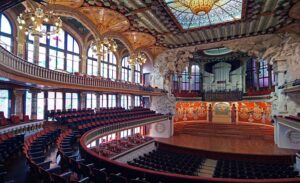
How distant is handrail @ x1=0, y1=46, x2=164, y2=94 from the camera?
621 cm

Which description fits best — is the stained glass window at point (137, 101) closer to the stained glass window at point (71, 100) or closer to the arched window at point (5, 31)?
the stained glass window at point (71, 100)

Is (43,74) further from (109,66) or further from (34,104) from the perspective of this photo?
(109,66)

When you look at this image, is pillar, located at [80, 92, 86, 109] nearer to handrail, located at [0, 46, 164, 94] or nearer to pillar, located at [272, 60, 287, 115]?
handrail, located at [0, 46, 164, 94]

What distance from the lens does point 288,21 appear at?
1427cm

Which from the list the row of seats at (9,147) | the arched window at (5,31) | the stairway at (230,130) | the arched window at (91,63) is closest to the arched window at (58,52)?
the arched window at (5,31)

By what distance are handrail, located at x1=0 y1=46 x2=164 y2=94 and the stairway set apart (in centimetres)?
931

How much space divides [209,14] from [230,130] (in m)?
12.7

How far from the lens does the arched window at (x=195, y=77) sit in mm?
27578

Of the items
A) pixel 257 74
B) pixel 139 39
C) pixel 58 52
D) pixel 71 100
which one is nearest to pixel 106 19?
pixel 58 52

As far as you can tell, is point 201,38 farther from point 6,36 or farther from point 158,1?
point 6,36

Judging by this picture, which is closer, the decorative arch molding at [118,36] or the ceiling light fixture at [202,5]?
the ceiling light fixture at [202,5]

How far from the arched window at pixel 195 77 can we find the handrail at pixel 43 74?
13758 mm

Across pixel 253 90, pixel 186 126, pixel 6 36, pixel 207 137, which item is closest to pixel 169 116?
pixel 186 126

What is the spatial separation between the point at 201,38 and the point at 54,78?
1433 cm
